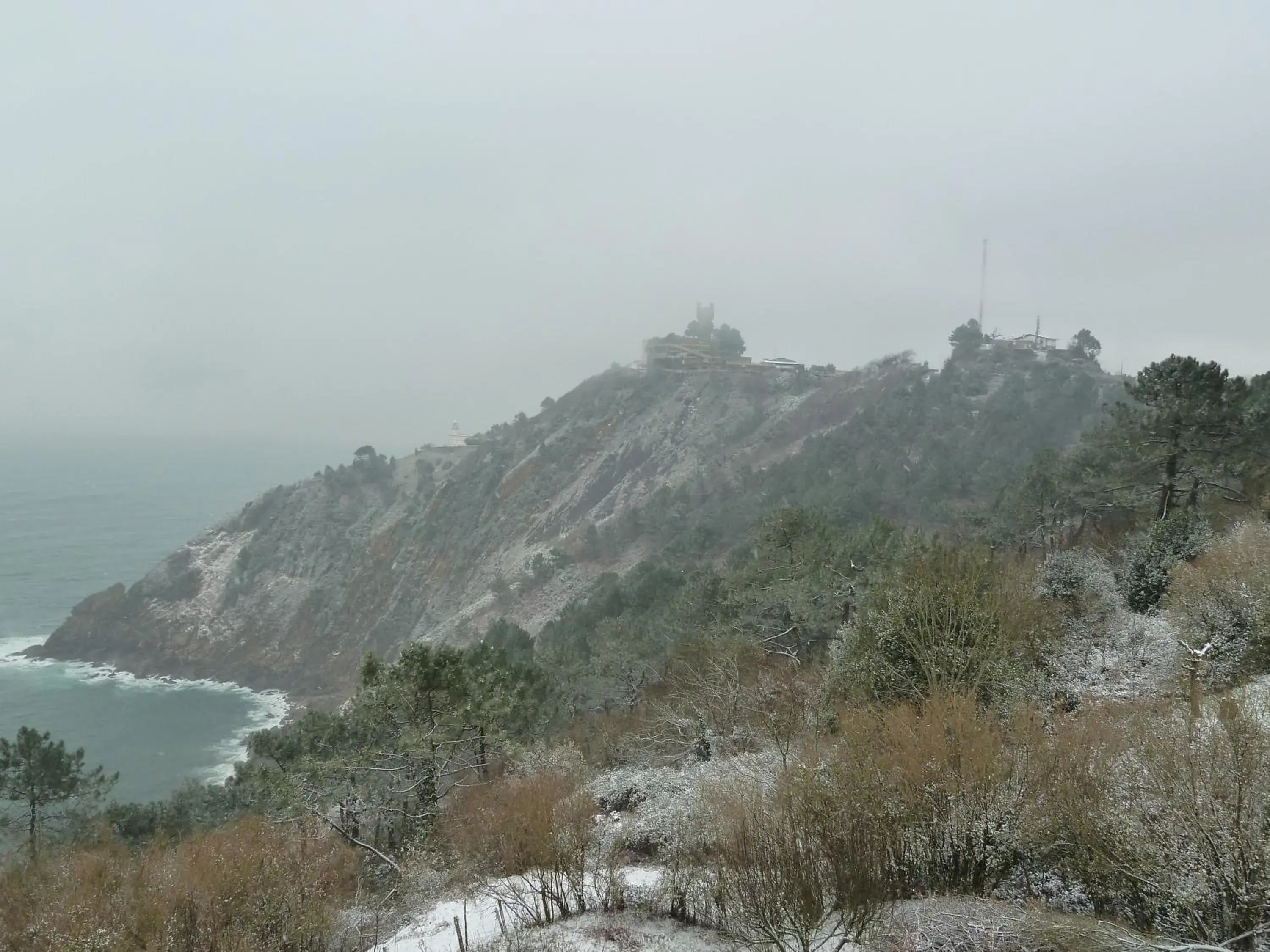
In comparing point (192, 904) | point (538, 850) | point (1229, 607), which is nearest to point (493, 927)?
point (538, 850)

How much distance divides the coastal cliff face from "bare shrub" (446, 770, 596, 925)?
2168 inches

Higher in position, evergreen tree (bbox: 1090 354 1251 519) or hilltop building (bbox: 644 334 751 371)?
hilltop building (bbox: 644 334 751 371)

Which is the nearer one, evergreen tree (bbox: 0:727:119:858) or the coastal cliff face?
evergreen tree (bbox: 0:727:119:858)

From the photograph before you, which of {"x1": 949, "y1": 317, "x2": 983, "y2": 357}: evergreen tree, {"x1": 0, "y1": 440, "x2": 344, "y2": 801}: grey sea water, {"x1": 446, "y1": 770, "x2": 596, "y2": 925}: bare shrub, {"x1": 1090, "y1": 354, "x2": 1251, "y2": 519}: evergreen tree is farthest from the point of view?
{"x1": 949, "y1": 317, "x2": 983, "y2": 357}: evergreen tree

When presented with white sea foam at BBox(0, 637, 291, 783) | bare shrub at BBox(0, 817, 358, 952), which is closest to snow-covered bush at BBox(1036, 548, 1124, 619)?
bare shrub at BBox(0, 817, 358, 952)

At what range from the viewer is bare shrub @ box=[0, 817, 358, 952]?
10.2 m

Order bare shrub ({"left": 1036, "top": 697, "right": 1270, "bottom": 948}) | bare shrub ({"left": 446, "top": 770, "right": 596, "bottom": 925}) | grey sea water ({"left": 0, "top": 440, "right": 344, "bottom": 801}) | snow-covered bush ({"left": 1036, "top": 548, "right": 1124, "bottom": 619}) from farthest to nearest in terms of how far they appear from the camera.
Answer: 1. grey sea water ({"left": 0, "top": 440, "right": 344, "bottom": 801})
2. snow-covered bush ({"left": 1036, "top": 548, "right": 1124, "bottom": 619})
3. bare shrub ({"left": 446, "top": 770, "right": 596, "bottom": 925})
4. bare shrub ({"left": 1036, "top": 697, "right": 1270, "bottom": 948})

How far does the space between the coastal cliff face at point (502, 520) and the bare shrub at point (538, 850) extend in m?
55.1

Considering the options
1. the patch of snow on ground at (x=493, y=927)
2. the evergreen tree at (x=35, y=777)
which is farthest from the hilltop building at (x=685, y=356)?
the patch of snow on ground at (x=493, y=927)

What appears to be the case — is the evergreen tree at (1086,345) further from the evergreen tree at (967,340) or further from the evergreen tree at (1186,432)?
the evergreen tree at (1186,432)

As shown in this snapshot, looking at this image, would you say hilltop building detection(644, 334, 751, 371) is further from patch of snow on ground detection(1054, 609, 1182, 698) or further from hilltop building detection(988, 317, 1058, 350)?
patch of snow on ground detection(1054, 609, 1182, 698)

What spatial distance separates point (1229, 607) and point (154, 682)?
341 ft

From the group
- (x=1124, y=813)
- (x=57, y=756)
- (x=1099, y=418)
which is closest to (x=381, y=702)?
(x=57, y=756)

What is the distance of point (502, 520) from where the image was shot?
9812 cm
